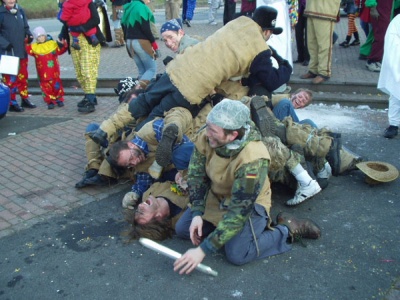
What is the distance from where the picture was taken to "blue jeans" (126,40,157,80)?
23.9 ft

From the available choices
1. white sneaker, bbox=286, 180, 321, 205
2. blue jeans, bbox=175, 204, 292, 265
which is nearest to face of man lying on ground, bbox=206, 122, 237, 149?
blue jeans, bbox=175, 204, 292, 265

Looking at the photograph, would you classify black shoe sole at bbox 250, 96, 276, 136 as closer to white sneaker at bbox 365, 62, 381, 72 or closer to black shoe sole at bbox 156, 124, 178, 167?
black shoe sole at bbox 156, 124, 178, 167

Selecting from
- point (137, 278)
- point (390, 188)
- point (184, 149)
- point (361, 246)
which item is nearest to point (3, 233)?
point (137, 278)

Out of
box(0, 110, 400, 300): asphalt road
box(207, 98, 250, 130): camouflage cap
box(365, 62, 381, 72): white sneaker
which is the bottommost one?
box(0, 110, 400, 300): asphalt road

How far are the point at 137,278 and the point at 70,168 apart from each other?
2.29m

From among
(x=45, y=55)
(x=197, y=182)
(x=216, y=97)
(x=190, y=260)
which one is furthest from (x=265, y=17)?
(x=45, y=55)

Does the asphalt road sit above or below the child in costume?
below

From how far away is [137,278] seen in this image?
3.25 meters

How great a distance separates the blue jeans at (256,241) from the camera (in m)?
3.27

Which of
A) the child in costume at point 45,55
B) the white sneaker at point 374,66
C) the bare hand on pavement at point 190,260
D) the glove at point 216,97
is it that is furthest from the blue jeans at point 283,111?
the child in costume at point 45,55

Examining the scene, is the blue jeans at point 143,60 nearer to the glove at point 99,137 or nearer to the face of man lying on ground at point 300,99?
the glove at point 99,137

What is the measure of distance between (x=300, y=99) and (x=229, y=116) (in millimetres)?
2112

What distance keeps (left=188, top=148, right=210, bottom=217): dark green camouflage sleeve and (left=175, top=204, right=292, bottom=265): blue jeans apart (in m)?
0.17

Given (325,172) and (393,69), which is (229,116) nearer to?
(325,172)
